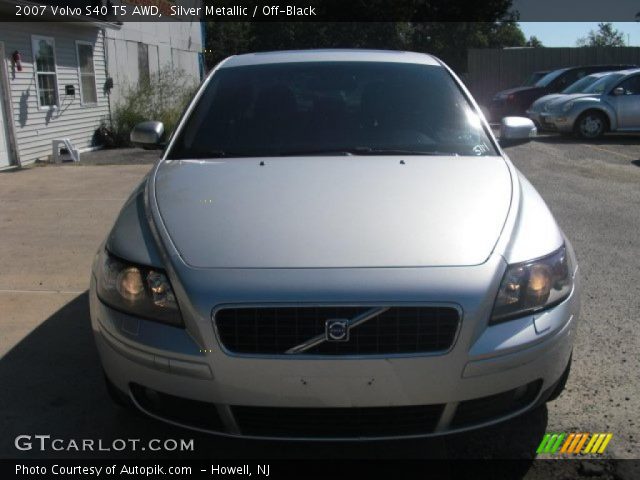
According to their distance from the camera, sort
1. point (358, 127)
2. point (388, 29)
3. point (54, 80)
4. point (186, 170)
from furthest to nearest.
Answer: point (388, 29), point (54, 80), point (358, 127), point (186, 170)

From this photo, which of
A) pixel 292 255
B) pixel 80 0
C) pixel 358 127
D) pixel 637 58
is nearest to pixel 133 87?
pixel 80 0

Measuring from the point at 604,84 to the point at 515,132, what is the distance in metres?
12.5

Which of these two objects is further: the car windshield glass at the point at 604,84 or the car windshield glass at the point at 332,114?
the car windshield glass at the point at 604,84

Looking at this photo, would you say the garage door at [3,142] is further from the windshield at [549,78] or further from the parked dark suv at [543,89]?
the windshield at [549,78]

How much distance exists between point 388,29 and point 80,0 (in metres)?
26.8

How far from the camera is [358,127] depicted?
3.96 metres

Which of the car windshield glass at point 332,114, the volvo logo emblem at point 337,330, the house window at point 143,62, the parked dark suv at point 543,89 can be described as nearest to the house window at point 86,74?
the house window at point 143,62

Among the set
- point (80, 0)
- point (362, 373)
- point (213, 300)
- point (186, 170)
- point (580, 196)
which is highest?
point (80, 0)

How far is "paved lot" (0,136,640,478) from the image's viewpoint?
10.1 ft

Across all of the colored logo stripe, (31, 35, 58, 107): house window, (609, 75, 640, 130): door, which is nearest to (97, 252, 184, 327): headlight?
the colored logo stripe

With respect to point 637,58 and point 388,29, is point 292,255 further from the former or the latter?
point 388,29

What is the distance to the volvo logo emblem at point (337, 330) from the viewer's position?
96.4 inches

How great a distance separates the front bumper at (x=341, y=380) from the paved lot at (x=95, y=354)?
37 centimetres

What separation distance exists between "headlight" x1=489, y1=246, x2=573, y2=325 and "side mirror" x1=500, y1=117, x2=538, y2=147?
2.16 meters
